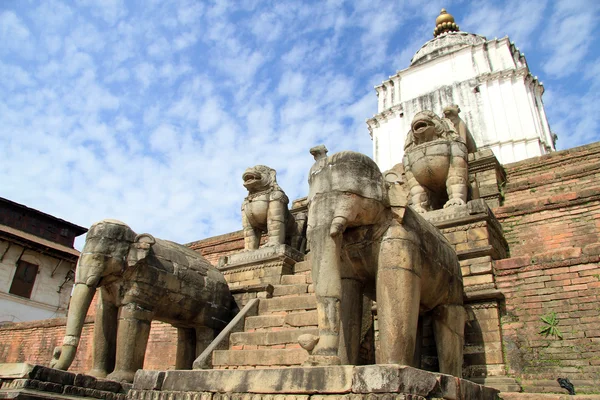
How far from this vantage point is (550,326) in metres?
6.93

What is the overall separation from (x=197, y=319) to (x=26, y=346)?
33.3 ft

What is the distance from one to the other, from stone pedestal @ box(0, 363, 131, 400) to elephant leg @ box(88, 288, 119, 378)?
2.13 ft

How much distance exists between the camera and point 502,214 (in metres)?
9.91

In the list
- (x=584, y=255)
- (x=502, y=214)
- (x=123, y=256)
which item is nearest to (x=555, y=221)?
(x=502, y=214)

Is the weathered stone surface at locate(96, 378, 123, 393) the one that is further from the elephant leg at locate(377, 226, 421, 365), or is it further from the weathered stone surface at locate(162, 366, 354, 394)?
the elephant leg at locate(377, 226, 421, 365)

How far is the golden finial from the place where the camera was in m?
45.1

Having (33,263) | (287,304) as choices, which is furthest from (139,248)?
(33,263)

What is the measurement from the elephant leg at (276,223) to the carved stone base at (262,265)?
0.31m

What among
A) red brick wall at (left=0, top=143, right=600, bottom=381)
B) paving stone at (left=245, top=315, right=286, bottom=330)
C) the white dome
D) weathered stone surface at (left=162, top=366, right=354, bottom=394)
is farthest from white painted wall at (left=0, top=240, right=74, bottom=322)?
the white dome

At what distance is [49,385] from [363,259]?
4.33 metres

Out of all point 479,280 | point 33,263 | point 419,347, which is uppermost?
point 33,263

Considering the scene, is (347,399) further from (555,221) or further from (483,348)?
(555,221)

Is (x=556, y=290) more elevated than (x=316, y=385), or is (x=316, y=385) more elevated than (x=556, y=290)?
(x=556, y=290)

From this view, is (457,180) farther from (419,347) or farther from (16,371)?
(16,371)
